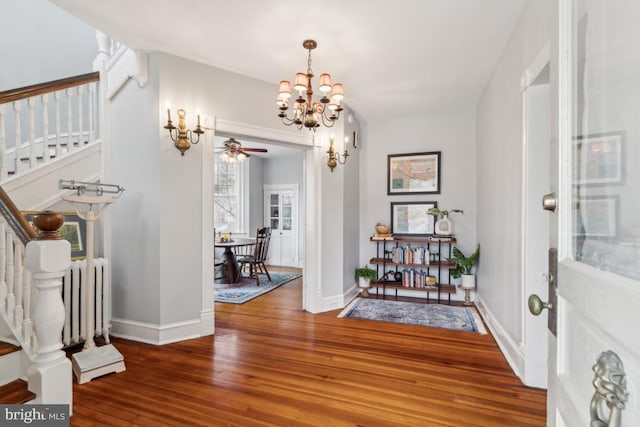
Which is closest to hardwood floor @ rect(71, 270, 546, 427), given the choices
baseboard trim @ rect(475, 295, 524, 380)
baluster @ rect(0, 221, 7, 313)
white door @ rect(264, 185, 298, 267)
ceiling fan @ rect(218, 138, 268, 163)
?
baseboard trim @ rect(475, 295, 524, 380)

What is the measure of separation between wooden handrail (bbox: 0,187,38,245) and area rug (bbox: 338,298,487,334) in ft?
9.85

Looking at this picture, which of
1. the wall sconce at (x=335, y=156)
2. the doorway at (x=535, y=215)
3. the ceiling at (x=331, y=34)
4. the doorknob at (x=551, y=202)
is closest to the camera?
the doorknob at (x=551, y=202)

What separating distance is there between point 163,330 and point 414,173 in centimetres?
386

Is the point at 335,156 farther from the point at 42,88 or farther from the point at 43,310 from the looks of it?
the point at 43,310

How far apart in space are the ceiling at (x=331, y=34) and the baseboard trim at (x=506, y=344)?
256 cm

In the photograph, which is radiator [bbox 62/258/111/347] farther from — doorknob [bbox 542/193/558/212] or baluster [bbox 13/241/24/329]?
doorknob [bbox 542/193/558/212]

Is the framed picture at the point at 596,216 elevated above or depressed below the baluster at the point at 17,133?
below

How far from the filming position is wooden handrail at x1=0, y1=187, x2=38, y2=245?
190 cm

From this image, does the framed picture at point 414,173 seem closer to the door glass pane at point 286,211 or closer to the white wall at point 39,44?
the door glass pane at point 286,211

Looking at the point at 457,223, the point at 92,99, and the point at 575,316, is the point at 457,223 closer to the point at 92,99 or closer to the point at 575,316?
the point at 575,316

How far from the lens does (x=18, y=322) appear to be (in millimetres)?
2039

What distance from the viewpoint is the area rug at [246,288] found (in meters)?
4.63

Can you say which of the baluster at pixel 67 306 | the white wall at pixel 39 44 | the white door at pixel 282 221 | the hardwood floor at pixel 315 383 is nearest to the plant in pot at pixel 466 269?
the hardwood floor at pixel 315 383

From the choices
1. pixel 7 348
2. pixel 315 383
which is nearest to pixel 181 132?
pixel 7 348
